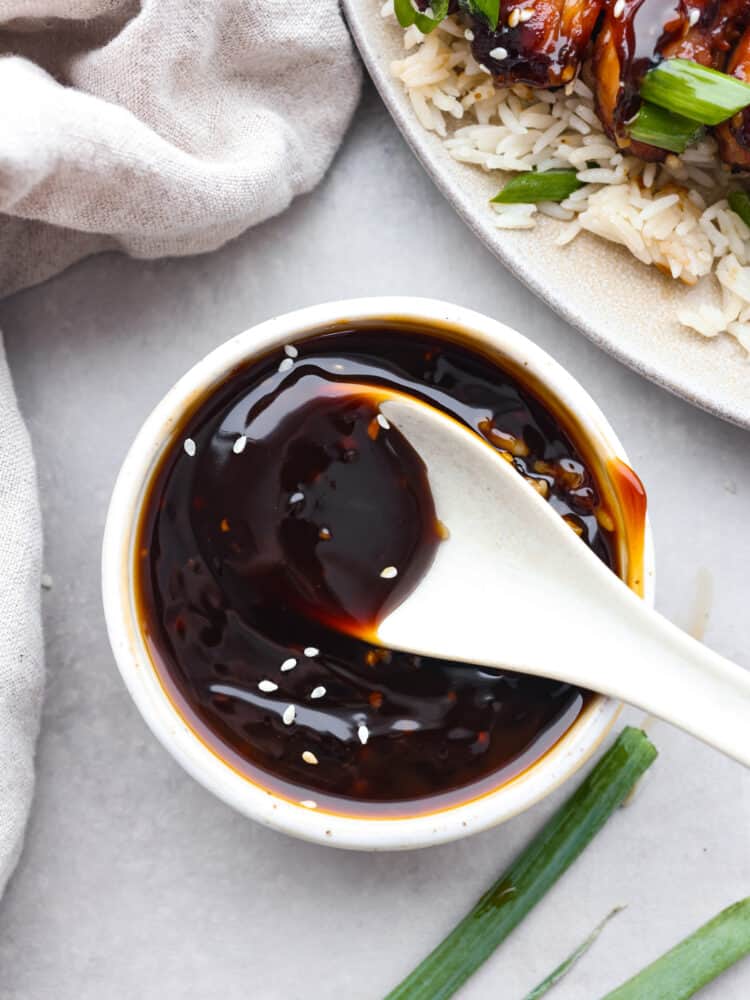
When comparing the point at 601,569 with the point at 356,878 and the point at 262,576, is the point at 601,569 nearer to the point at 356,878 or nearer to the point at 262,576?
the point at 262,576

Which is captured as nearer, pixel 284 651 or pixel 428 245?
pixel 284 651

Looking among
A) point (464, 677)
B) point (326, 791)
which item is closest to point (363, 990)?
point (326, 791)

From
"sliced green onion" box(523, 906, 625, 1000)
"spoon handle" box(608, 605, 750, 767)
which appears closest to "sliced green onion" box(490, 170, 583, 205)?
"spoon handle" box(608, 605, 750, 767)

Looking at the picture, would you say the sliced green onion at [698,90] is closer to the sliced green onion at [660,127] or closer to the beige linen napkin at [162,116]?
the sliced green onion at [660,127]

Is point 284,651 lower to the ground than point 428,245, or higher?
lower

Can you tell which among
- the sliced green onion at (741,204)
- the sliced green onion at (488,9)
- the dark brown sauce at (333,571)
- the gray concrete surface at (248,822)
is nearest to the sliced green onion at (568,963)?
the gray concrete surface at (248,822)

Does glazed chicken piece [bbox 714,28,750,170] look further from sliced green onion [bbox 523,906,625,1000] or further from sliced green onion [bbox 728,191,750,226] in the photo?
sliced green onion [bbox 523,906,625,1000]

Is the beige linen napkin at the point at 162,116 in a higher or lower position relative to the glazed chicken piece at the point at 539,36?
lower

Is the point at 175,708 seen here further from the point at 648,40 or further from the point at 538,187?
the point at 648,40
